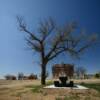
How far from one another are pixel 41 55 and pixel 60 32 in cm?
399

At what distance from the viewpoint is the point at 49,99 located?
13.7m

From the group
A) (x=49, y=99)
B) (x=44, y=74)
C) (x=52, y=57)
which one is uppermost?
(x=52, y=57)

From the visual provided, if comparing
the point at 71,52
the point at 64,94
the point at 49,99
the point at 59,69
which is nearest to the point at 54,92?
the point at 64,94

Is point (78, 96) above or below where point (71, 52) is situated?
below

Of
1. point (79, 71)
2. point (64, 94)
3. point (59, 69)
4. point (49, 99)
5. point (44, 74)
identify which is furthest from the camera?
point (79, 71)

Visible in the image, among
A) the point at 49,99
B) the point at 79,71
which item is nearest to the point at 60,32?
the point at 49,99

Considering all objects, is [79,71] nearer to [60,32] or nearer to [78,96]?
[60,32]

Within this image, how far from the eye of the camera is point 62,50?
90.8ft

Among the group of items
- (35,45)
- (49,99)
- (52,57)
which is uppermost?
(35,45)

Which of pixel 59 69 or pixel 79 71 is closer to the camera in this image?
pixel 59 69

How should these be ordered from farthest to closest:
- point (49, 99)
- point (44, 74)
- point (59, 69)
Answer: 1. point (59, 69)
2. point (44, 74)
3. point (49, 99)

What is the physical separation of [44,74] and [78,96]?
12637mm

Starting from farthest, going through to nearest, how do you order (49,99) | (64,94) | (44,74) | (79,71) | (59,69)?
(79,71) → (59,69) → (44,74) → (64,94) → (49,99)

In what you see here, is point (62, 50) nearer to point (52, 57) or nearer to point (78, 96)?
point (52, 57)
